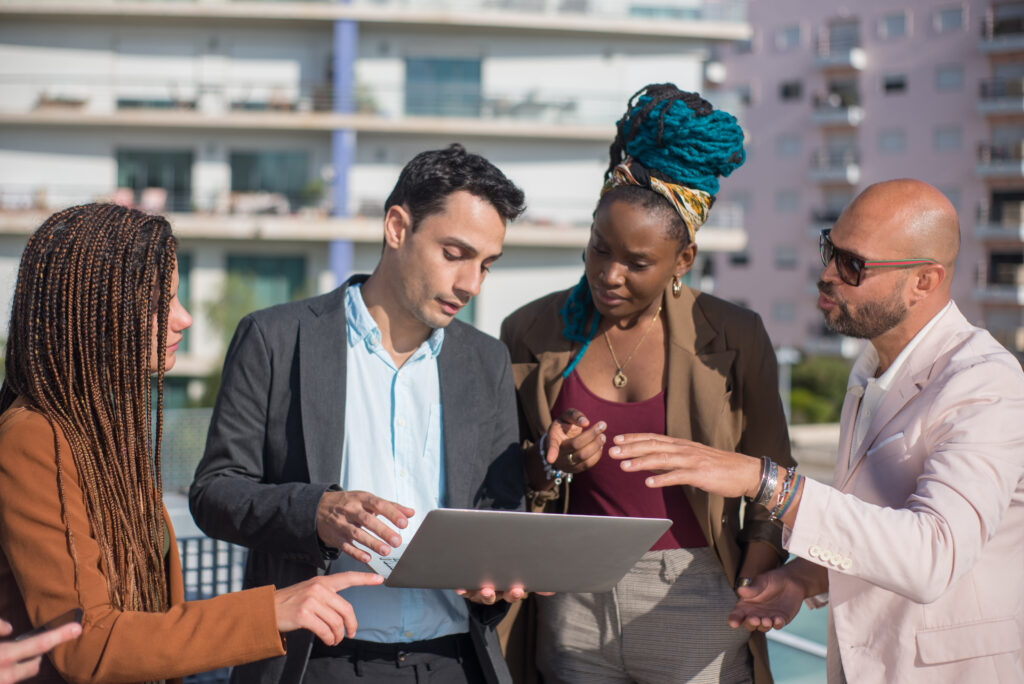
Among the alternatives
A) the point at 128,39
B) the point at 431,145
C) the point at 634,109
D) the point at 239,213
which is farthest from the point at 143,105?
the point at 634,109

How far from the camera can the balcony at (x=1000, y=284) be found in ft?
118

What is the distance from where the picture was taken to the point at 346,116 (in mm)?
23125

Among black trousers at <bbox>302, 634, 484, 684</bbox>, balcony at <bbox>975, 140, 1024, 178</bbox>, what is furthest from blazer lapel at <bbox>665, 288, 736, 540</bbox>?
balcony at <bbox>975, 140, 1024, 178</bbox>

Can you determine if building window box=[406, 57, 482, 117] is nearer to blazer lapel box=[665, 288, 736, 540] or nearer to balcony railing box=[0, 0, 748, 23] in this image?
balcony railing box=[0, 0, 748, 23]

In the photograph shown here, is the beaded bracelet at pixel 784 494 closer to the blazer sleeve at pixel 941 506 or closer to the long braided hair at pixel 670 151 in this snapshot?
the blazer sleeve at pixel 941 506

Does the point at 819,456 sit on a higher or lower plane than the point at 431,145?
lower

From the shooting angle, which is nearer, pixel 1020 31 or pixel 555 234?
pixel 555 234

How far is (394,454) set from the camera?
8.23 ft

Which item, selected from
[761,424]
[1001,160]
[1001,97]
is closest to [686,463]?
[761,424]

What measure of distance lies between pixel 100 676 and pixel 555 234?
2190 cm

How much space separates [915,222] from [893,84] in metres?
41.9

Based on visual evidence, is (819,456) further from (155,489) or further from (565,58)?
(155,489)

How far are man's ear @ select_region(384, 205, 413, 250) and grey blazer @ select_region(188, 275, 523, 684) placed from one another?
209mm

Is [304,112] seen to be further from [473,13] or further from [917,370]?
[917,370]
